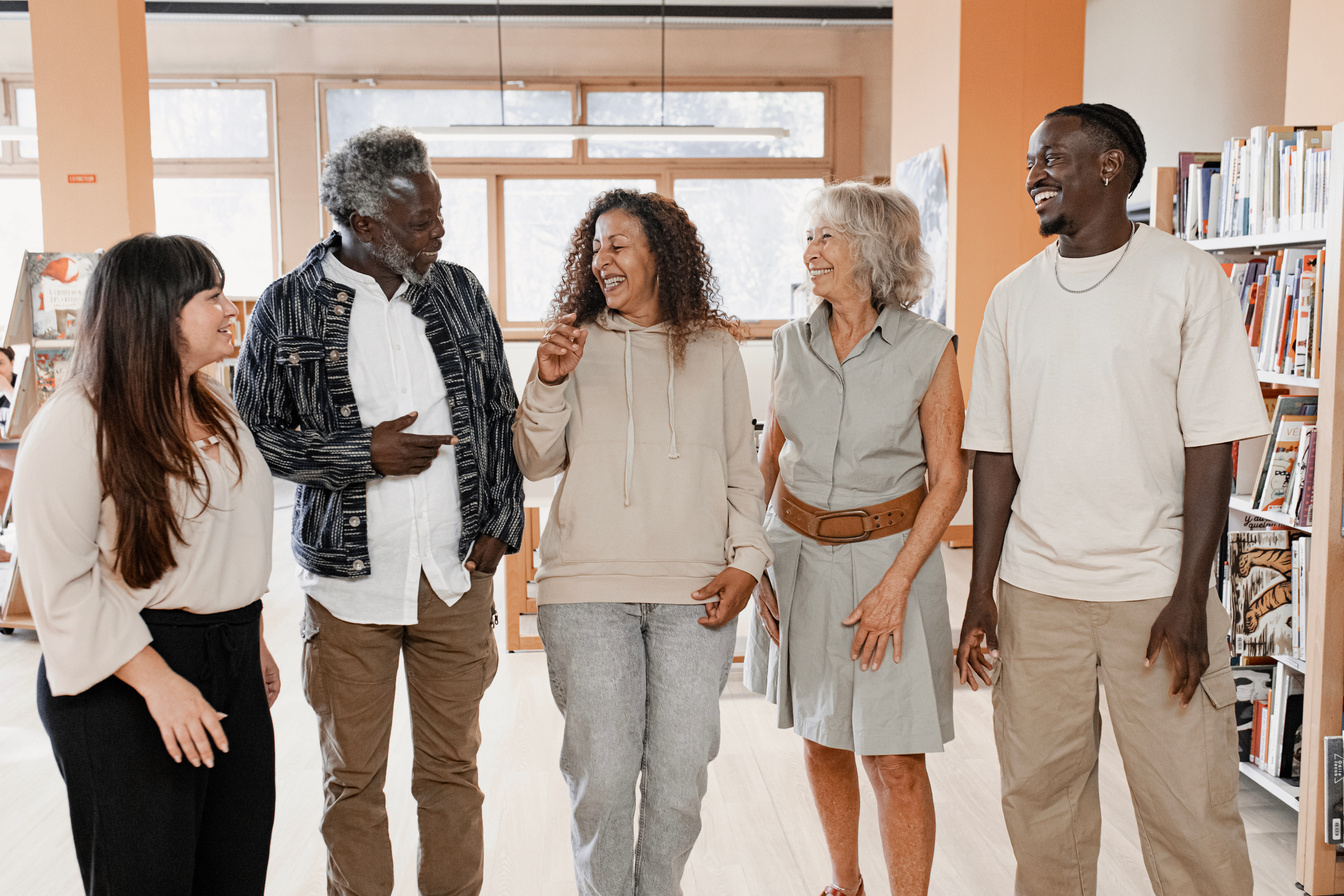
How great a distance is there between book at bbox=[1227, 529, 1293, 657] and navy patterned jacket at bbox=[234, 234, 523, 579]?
1.93 meters

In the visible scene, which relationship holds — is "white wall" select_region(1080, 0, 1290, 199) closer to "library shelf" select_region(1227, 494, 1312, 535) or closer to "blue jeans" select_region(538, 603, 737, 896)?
"library shelf" select_region(1227, 494, 1312, 535)

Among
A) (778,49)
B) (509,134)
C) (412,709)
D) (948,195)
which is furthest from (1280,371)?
(778,49)

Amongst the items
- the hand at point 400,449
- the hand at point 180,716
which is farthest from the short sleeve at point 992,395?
the hand at point 180,716

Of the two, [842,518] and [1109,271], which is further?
[842,518]

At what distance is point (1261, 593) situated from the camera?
2656mm

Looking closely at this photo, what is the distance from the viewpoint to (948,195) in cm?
634

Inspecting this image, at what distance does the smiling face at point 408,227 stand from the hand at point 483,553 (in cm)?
51

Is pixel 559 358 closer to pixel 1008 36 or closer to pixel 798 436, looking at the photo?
pixel 798 436

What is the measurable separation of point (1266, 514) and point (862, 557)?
127 cm

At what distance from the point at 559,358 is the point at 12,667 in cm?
Result: 365

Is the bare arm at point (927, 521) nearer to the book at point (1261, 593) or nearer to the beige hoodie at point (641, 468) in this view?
the beige hoodie at point (641, 468)

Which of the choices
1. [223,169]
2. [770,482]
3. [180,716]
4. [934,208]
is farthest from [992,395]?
[223,169]

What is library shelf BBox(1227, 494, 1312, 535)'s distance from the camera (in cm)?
258

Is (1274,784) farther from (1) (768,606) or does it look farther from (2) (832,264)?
(2) (832,264)
